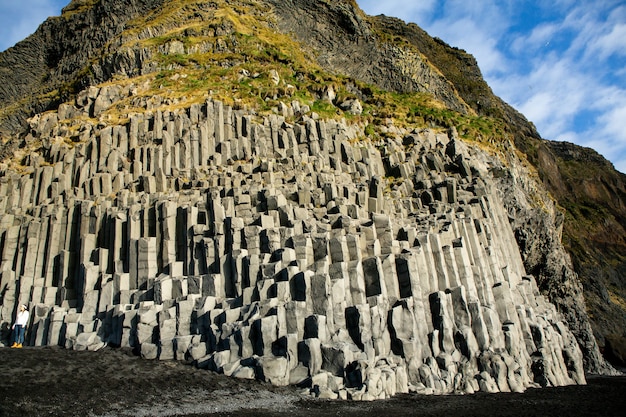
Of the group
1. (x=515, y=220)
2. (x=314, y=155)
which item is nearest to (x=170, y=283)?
(x=314, y=155)

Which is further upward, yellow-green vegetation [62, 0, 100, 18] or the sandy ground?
yellow-green vegetation [62, 0, 100, 18]

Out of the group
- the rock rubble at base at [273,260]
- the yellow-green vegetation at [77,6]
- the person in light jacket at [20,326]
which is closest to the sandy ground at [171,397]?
the rock rubble at base at [273,260]

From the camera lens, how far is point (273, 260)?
1925 cm

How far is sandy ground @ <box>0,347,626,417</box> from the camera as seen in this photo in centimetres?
1278

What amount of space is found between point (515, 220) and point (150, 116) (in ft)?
71.9

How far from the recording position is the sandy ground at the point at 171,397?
41.9 ft

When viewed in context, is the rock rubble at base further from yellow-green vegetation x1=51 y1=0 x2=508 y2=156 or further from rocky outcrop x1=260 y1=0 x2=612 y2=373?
rocky outcrop x1=260 y1=0 x2=612 y2=373

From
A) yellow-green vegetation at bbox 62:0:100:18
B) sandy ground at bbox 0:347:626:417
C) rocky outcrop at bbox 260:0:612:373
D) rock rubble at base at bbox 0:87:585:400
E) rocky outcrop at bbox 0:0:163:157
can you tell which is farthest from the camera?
yellow-green vegetation at bbox 62:0:100:18

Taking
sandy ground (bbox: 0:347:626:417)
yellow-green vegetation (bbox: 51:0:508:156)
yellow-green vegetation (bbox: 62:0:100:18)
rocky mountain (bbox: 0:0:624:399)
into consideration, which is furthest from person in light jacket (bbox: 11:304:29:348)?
yellow-green vegetation (bbox: 62:0:100:18)

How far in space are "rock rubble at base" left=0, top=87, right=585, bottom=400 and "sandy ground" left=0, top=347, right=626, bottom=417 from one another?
877mm

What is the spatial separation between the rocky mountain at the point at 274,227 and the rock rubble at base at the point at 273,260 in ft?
0.26

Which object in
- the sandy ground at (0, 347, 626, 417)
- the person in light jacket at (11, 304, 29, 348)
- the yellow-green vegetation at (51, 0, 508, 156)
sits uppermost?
the yellow-green vegetation at (51, 0, 508, 156)

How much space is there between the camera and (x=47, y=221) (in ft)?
77.4

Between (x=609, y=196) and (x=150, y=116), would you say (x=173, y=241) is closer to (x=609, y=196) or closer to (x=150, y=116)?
(x=150, y=116)
